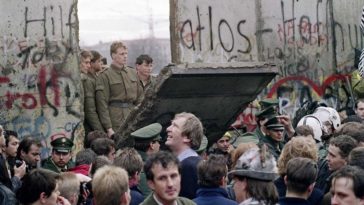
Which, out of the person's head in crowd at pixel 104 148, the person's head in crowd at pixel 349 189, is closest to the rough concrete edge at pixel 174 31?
the person's head in crowd at pixel 104 148

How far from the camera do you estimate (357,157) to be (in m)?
9.29

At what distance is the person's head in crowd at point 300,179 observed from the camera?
28.3 ft

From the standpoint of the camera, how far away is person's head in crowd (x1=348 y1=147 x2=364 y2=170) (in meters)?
9.22

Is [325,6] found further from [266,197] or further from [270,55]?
[266,197]

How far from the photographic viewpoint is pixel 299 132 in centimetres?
1212

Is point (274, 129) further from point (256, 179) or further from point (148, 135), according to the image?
point (256, 179)

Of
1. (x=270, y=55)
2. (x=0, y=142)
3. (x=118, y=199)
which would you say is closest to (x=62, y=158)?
(x=0, y=142)

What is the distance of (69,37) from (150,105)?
2050 mm

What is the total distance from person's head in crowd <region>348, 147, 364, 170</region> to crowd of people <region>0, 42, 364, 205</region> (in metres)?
0.01

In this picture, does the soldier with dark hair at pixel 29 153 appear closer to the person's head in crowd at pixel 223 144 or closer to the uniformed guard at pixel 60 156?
the uniformed guard at pixel 60 156

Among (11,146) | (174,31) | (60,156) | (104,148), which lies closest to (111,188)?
(104,148)

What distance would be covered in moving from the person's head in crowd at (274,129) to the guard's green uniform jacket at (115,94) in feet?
9.41

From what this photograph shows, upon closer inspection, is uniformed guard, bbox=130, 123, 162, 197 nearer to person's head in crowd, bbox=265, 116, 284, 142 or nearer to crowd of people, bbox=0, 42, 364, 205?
crowd of people, bbox=0, 42, 364, 205

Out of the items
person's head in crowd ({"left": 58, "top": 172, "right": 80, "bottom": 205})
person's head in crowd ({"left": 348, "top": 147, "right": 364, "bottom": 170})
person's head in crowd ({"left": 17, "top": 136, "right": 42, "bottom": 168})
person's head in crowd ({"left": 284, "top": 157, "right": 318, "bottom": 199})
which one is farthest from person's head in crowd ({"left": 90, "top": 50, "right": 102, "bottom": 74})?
person's head in crowd ({"left": 284, "top": 157, "right": 318, "bottom": 199})
